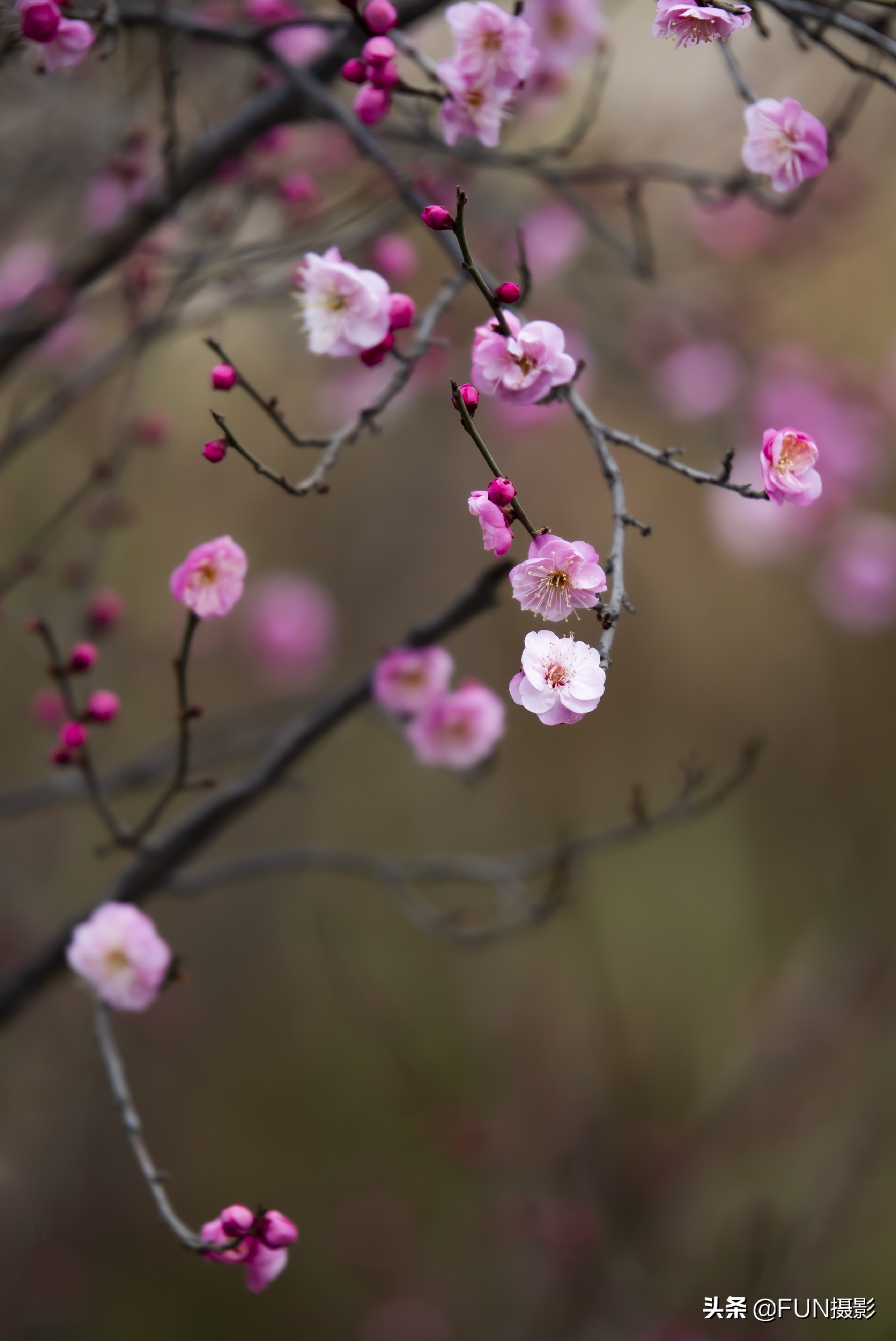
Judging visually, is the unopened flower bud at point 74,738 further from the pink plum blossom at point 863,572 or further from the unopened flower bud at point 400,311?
the pink plum blossom at point 863,572

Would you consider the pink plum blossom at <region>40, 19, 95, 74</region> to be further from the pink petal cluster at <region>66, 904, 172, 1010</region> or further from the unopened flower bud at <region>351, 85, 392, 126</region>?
the pink petal cluster at <region>66, 904, 172, 1010</region>

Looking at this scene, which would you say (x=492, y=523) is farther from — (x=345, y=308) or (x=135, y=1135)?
(x=135, y=1135)

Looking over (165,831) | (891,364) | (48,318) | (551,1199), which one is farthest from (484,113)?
(551,1199)

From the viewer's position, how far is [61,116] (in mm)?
1707

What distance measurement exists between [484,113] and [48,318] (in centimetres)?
64

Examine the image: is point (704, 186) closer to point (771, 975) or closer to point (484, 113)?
point (484, 113)

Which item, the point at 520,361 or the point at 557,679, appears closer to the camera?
the point at 557,679

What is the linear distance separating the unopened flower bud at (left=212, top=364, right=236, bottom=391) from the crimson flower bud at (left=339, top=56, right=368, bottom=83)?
15.2 inches

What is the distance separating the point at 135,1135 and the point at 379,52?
3.79 ft

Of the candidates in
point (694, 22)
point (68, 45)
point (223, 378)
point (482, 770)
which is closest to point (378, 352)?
point (223, 378)

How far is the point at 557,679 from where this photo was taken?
678 millimetres

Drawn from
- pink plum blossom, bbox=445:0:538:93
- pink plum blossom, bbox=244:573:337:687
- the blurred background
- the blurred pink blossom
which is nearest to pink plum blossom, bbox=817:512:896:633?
the blurred background

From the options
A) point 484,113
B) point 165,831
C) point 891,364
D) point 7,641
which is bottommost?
point 7,641

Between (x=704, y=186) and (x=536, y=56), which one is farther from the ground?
(x=536, y=56)
